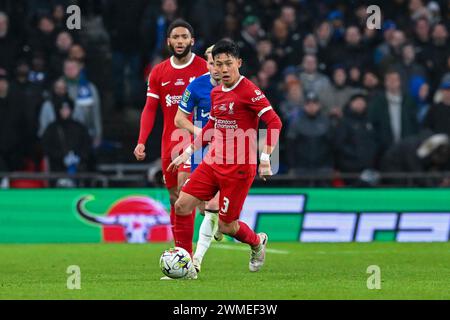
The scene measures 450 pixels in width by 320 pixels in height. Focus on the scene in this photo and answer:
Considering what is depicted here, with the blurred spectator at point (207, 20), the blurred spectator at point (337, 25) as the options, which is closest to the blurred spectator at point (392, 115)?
the blurred spectator at point (337, 25)

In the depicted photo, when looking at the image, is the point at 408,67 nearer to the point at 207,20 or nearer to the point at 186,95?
the point at 207,20

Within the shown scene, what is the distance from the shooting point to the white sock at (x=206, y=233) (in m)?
12.4

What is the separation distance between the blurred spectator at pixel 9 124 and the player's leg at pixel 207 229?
756 cm

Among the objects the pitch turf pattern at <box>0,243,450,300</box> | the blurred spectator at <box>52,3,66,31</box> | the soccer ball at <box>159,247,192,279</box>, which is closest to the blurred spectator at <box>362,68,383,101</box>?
the pitch turf pattern at <box>0,243,450,300</box>

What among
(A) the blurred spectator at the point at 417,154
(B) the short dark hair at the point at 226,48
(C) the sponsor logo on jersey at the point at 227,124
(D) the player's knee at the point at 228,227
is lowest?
(A) the blurred spectator at the point at 417,154

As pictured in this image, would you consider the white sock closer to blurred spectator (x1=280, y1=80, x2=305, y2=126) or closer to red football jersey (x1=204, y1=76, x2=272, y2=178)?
red football jersey (x1=204, y1=76, x2=272, y2=178)

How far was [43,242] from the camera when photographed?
738 inches

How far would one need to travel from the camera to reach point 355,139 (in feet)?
64.4

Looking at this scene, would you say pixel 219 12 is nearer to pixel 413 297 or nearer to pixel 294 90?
pixel 294 90

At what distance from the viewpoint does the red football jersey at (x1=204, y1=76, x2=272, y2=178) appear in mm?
11758

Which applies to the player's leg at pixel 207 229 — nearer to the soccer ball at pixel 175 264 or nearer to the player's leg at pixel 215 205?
the player's leg at pixel 215 205

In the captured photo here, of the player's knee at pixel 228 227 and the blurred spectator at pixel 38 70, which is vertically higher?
the blurred spectator at pixel 38 70

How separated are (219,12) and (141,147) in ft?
29.9
